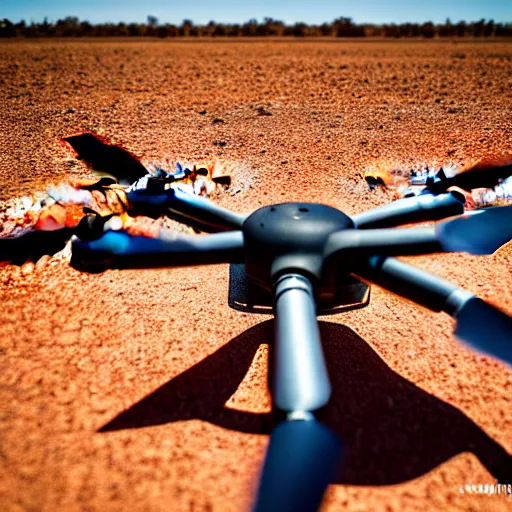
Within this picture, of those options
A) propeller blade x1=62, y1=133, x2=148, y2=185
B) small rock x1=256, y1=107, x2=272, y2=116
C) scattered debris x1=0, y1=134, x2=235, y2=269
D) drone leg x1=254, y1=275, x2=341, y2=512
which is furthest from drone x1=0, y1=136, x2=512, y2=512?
small rock x1=256, y1=107, x2=272, y2=116

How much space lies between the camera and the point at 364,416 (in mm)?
1476

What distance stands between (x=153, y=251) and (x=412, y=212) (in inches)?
41.6

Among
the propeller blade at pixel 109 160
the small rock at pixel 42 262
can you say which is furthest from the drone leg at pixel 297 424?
the small rock at pixel 42 262

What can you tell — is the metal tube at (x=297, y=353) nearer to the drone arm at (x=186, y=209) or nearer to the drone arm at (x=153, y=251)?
the drone arm at (x=153, y=251)

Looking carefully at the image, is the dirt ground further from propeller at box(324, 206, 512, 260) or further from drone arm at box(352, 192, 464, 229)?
drone arm at box(352, 192, 464, 229)

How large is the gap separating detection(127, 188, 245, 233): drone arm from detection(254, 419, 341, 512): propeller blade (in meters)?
0.98

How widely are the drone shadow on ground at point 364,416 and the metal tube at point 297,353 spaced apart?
0.47 m

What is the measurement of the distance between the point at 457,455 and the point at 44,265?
2.08m

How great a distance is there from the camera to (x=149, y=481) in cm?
123

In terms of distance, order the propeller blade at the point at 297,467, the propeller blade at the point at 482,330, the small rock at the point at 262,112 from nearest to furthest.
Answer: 1. the propeller blade at the point at 297,467
2. the propeller blade at the point at 482,330
3. the small rock at the point at 262,112

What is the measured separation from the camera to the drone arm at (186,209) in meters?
1.76

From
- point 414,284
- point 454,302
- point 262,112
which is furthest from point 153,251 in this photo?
point 262,112

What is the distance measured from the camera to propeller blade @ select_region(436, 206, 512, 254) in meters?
1.28

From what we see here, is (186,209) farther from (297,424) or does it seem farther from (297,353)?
(297,424)
